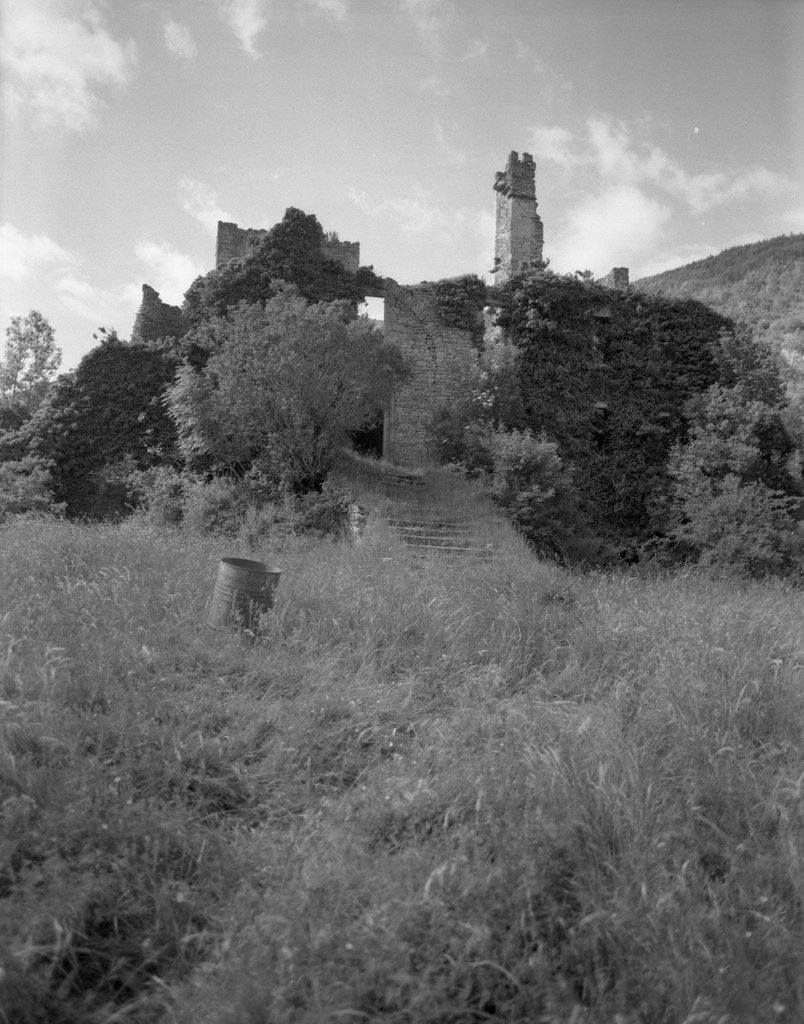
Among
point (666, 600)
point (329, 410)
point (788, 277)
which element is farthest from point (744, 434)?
point (788, 277)

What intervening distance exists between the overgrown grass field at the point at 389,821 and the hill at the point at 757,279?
118 ft

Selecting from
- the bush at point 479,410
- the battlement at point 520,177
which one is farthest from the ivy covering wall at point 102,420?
the battlement at point 520,177

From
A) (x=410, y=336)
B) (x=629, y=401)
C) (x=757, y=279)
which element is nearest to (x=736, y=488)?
(x=629, y=401)

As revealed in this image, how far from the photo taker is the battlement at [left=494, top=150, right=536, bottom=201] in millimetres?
21031

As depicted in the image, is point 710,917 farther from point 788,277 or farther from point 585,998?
point 788,277

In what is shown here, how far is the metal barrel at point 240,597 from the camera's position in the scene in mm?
5602

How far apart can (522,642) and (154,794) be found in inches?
122

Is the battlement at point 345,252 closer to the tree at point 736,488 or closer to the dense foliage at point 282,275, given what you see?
the dense foliage at point 282,275

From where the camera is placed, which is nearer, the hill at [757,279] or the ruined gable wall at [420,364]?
the ruined gable wall at [420,364]

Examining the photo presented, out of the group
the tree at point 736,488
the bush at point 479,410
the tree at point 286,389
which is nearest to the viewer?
the tree at point 286,389

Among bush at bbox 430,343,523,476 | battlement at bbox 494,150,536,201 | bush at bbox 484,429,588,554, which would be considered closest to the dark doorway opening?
bush at bbox 430,343,523,476

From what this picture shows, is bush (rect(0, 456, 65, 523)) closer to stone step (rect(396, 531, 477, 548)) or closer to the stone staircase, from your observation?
the stone staircase

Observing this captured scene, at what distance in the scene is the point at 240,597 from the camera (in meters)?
5.74

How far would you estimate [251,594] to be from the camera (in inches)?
228
